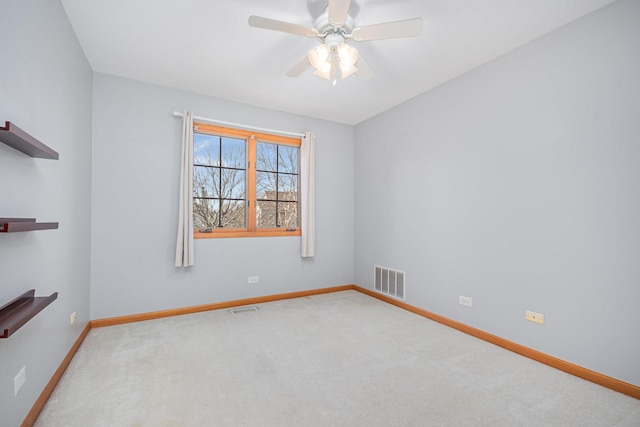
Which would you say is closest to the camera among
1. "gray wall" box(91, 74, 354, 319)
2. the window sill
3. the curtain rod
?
"gray wall" box(91, 74, 354, 319)

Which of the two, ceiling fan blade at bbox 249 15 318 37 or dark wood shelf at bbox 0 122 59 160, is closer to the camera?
dark wood shelf at bbox 0 122 59 160

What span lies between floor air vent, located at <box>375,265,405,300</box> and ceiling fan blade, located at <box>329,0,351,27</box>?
291 centimetres

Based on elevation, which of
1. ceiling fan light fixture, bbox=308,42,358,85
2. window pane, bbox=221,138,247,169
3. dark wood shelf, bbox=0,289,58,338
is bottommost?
dark wood shelf, bbox=0,289,58,338

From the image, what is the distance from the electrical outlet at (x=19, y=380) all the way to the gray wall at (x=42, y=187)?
0.10 ft

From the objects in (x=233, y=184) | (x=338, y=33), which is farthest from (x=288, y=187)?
(x=338, y=33)

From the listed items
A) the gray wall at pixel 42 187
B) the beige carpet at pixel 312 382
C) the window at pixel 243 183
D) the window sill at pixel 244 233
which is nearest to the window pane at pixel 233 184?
the window at pixel 243 183

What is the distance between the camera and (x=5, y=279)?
1.38 meters

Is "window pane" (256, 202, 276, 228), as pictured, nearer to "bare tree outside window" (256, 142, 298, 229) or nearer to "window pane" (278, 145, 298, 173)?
"bare tree outside window" (256, 142, 298, 229)

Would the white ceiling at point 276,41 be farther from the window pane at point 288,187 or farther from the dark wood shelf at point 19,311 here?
the dark wood shelf at point 19,311

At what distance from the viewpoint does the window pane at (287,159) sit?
423cm

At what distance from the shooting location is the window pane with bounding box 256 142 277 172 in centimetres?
404

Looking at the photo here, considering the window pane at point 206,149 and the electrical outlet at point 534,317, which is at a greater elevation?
the window pane at point 206,149

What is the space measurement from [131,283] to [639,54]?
474 centimetres

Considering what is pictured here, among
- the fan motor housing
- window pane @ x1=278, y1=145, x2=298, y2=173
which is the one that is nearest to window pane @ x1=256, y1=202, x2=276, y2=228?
window pane @ x1=278, y1=145, x2=298, y2=173
